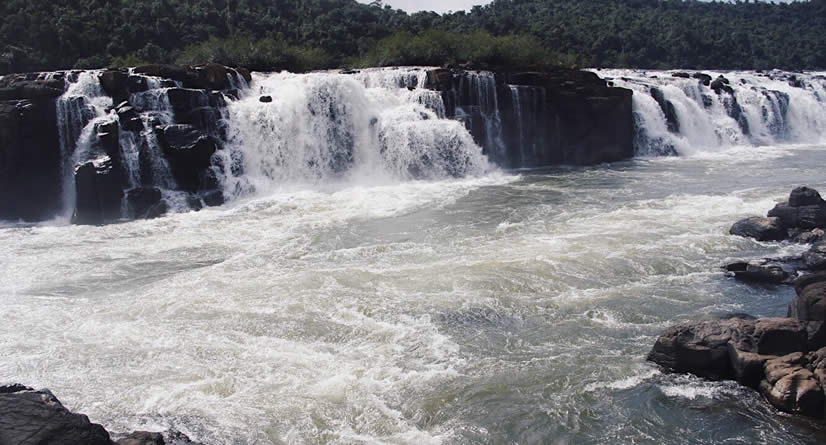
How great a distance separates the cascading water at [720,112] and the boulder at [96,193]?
2039 cm

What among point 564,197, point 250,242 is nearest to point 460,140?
point 564,197

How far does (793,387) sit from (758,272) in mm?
4844

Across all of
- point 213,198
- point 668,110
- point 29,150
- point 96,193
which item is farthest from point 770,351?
point 668,110

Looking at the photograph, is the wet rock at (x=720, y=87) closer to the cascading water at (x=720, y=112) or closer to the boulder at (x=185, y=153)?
the cascading water at (x=720, y=112)

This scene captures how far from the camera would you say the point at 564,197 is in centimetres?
2031

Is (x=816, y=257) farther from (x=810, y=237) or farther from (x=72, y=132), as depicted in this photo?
(x=72, y=132)

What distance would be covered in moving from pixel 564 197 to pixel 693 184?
4656 mm

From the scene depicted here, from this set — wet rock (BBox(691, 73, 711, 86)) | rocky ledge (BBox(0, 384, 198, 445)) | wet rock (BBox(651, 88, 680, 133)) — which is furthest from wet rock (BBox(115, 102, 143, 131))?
wet rock (BBox(691, 73, 711, 86))

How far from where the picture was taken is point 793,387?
775cm

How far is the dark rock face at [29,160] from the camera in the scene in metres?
20.1

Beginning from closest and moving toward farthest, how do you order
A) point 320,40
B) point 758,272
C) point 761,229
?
point 758,272, point 761,229, point 320,40

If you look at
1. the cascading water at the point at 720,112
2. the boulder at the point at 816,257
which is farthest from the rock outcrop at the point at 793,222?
the cascading water at the point at 720,112

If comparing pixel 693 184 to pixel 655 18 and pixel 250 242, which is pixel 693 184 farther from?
pixel 655 18

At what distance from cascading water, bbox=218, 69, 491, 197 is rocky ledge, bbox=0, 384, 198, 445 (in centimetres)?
1616
